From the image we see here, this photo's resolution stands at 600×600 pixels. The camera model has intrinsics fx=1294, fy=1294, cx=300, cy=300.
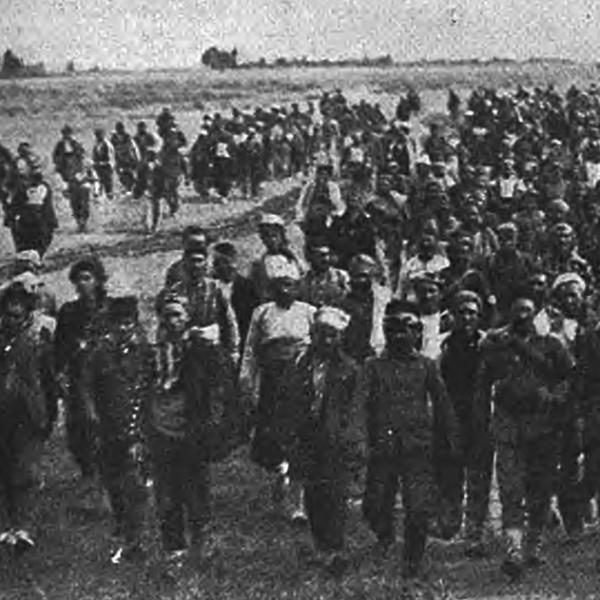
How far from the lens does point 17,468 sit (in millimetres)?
7281

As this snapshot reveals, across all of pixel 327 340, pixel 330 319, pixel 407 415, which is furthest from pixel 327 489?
pixel 330 319

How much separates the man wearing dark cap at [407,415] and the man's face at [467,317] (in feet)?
1.62

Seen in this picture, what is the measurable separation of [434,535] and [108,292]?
2.88m

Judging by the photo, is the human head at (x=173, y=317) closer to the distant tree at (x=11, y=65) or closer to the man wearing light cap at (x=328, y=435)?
the man wearing light cap at (x=328, y=435)

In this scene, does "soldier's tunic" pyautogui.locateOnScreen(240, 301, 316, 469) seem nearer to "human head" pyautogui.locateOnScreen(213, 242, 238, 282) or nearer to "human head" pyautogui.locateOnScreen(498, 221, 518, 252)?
"human head" pyautogui.locateOnScreen(213, 242, 238, 282)

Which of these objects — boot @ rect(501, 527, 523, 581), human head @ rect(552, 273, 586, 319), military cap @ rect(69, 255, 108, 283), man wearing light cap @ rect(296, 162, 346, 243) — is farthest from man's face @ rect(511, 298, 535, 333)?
man wearing light cap @ rect(296, 162, 346, 243)

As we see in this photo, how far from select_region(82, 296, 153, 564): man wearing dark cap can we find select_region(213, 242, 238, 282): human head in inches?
59.7

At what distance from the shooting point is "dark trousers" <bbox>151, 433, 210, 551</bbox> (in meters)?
6.82

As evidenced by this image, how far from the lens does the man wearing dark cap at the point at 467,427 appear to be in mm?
7094

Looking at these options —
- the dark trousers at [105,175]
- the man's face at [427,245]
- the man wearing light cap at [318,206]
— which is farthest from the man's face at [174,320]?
the dark trousers at [105,175]

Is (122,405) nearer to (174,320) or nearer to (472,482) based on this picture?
(174,320)

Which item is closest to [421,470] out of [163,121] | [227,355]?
[227,355]

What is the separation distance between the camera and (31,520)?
7793mm

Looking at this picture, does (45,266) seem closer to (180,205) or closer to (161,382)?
(180,205)
